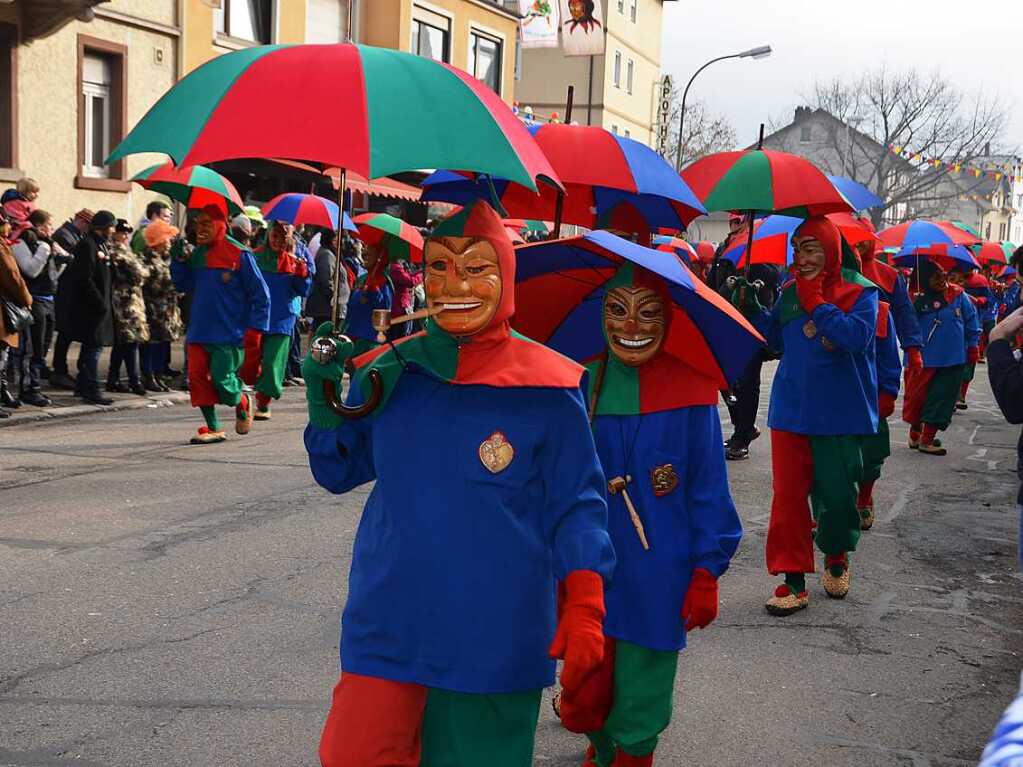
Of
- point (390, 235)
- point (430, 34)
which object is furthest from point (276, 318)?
point (430, 34)

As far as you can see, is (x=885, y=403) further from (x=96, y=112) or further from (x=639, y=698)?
(x=96, y=112)

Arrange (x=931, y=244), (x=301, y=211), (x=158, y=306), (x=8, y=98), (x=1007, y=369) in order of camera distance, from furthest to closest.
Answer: (x=8, y=98)
(x=158, y=306)
(x=301, y=211)
(x=931, y=244)
(x=1007, y=369)

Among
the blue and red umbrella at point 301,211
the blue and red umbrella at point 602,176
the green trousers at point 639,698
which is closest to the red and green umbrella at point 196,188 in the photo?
the blue and red umbrella at point 301,211

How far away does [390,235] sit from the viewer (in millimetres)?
10391

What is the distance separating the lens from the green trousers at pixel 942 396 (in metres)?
12.7

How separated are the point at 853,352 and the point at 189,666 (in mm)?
3445

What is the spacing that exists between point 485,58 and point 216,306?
23.5m

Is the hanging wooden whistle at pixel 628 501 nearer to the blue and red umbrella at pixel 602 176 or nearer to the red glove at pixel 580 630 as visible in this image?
the red glove at pixel 580 630

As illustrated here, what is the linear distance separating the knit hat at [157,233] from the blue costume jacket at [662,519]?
1123 cm

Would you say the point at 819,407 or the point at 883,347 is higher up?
the point at 883,347

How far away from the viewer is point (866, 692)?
17.9 feet

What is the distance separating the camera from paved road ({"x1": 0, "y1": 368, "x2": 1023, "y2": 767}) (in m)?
4.73

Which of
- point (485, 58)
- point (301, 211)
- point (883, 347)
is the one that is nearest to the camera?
point (883, 347)

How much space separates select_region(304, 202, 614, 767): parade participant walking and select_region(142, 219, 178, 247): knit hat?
1170cm
